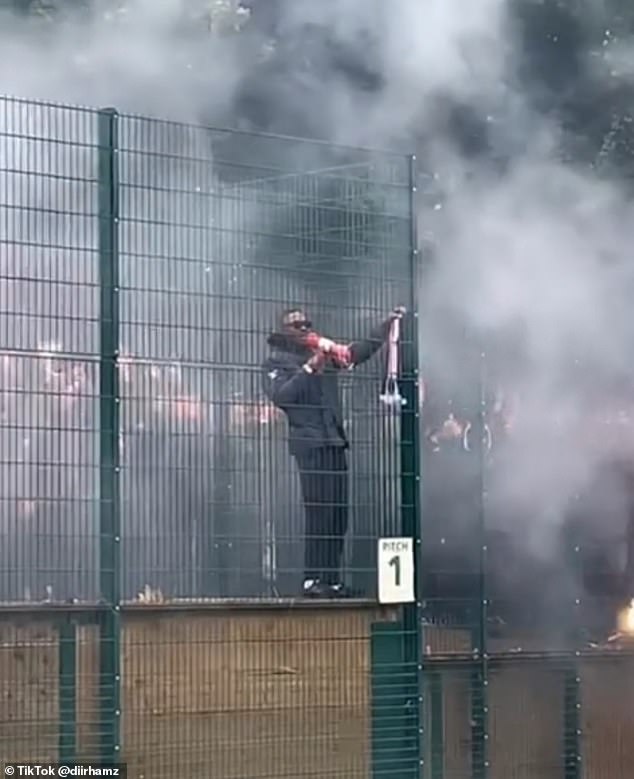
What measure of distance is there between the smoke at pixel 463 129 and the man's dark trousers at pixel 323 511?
65.8 inches

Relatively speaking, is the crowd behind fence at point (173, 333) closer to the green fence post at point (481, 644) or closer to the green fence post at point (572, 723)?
the green fence post at point (481, 644)

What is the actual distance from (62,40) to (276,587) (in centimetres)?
345

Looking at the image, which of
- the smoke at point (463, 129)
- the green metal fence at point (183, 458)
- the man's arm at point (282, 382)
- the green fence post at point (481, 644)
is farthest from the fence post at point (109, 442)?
the smoke at point (463, 129)

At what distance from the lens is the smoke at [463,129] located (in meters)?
10.1

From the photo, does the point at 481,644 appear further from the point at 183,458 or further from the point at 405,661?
the point at 183,458

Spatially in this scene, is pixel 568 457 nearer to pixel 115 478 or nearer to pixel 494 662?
pixel 494 662

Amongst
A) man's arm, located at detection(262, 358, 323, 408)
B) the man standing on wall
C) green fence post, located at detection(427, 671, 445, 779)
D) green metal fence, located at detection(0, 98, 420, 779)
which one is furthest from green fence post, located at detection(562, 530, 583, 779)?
man's arm, located at detection(262, 358, 323, 408)

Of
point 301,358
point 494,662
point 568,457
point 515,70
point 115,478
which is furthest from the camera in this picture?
point 515,70

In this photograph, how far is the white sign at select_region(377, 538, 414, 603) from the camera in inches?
324

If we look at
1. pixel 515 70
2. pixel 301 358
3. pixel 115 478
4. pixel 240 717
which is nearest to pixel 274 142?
pixel 301 358

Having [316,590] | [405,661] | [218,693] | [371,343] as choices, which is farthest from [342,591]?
[371,343]

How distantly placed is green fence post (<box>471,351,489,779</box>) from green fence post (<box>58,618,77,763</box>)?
214cm

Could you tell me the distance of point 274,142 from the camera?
28.2 feet

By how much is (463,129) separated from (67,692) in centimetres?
460
